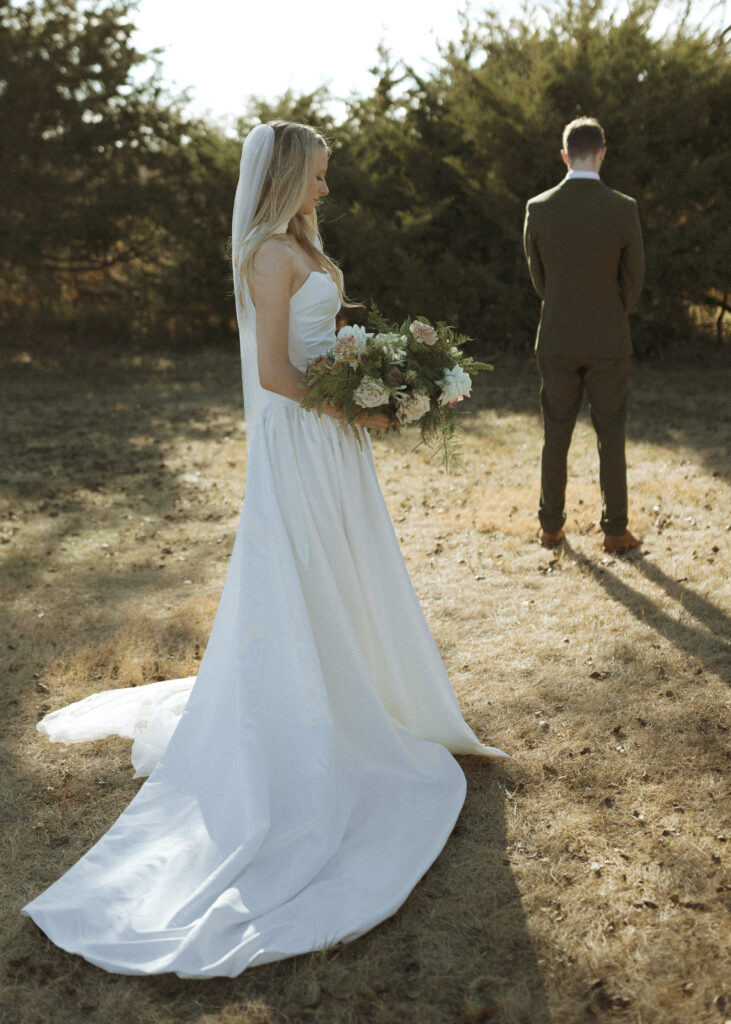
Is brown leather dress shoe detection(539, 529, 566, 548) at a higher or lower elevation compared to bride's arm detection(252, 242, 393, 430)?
lower

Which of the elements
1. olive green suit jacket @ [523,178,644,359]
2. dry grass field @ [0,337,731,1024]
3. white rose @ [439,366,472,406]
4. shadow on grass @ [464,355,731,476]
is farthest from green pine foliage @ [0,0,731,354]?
white rose @ [439,366,472,406]

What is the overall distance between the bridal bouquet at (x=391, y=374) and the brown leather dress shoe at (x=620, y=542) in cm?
321

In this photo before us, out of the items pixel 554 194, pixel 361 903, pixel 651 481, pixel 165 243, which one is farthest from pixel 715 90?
pixel 361 903

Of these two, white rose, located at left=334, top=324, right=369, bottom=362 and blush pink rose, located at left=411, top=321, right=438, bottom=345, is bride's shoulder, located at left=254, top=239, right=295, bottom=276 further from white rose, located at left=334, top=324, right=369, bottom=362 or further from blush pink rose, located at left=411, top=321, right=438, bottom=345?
blush pink rose, located at left=411, top=321, right=438, bottom=345

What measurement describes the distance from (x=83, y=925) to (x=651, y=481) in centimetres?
641

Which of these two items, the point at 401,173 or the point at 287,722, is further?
the point at 401,173

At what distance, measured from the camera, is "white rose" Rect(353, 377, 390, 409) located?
2.96 metres

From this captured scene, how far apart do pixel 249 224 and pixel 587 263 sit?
319cm

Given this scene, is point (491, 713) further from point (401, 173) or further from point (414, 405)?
point (401, 173)

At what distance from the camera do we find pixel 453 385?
3.11m

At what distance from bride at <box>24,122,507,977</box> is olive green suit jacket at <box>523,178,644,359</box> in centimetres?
281

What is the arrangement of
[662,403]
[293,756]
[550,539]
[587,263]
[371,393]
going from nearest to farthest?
[371,393], [293,756], [587,263], [550,539], [662,403]

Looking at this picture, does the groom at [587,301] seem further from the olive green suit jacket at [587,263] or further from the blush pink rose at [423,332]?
the blush pink rose at [423,332]

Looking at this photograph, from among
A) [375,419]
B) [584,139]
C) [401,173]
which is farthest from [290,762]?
[401,173]
